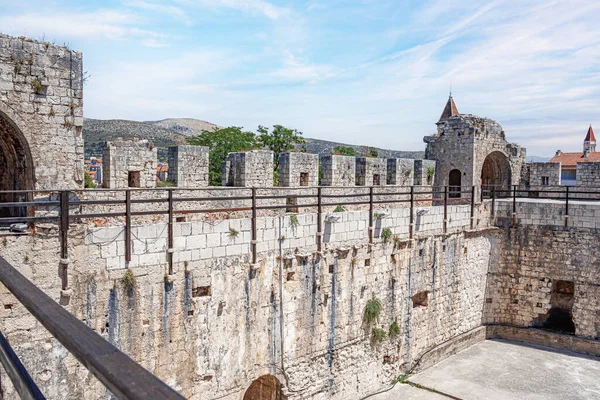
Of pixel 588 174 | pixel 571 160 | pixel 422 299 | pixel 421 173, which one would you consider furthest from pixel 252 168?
pixel 571 160

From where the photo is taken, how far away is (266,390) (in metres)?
9.16

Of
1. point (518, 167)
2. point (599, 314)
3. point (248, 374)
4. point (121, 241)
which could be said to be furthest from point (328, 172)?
point (518, 167)

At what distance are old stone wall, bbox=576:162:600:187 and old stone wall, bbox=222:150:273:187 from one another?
12.3 m

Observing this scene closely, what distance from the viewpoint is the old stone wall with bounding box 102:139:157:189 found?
31.1 ft

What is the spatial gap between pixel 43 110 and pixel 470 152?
14706 mm

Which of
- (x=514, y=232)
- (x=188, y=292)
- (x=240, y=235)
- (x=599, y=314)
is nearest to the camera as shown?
(x=188, y=292)

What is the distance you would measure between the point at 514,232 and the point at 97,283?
12320 mm

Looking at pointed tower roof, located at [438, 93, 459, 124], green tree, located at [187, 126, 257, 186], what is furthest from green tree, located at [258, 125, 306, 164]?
pointed tower roof, located at [438, 93, 459, 124]

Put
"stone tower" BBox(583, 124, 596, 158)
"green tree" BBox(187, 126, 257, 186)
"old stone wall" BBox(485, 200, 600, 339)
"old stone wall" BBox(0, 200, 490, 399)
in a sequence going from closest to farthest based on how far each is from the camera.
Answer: "old stone wall" BBox(0, 200, 490, 399), "old stone wall" BBox(485, 200, 600, 339), "green tree" BBox(187, 126, 257, 186), "stone tower" BBox(583, 124, 596, 158)

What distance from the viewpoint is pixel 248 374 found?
26.3ft

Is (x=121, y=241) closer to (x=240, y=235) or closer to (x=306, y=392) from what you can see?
(x=240, y=235)

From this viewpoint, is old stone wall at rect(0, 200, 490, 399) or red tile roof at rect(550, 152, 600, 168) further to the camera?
red tile roof at rect(550, 152, 600, 168)

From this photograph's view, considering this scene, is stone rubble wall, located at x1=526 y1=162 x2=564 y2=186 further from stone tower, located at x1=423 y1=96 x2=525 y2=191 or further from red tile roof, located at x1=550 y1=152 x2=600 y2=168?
red tile roof, located at x1=550 y1=152 x2=600 y2=168

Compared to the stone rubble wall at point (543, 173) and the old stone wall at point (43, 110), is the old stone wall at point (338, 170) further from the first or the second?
the stone rubble wall at point (543, 173)
